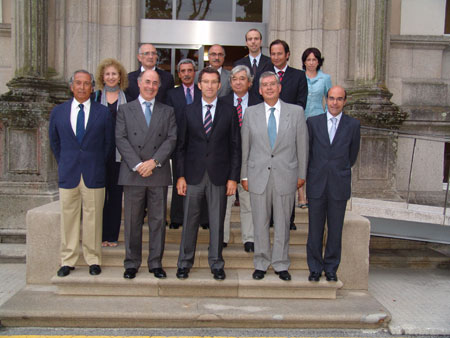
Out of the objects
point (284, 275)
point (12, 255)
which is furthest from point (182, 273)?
point (12, 255)

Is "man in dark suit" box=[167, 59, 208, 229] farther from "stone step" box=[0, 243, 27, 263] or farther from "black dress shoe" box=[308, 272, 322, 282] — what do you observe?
"stone step" box=[0, 243, 27, 263]

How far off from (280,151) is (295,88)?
3.47 ft

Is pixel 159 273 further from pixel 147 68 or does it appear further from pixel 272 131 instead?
pixel 147 68

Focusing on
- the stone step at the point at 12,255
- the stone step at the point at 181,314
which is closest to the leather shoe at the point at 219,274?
the stone step at the point at 181,314

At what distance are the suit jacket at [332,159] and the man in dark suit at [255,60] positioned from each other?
43.8 inches

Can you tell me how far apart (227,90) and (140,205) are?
6.26 ft

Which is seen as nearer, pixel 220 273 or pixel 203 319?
pixel 203 319

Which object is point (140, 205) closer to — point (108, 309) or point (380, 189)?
point (108, 309)

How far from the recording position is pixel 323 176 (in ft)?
15.0

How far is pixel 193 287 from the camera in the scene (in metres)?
4.65

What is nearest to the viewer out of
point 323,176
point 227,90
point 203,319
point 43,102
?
point 203,319

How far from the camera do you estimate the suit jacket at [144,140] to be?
14.9 ft

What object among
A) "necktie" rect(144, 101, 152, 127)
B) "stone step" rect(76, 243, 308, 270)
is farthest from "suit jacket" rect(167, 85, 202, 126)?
"stone step" rect(76, 243, 308, 270)

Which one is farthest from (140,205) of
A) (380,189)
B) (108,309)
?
(380,189)
